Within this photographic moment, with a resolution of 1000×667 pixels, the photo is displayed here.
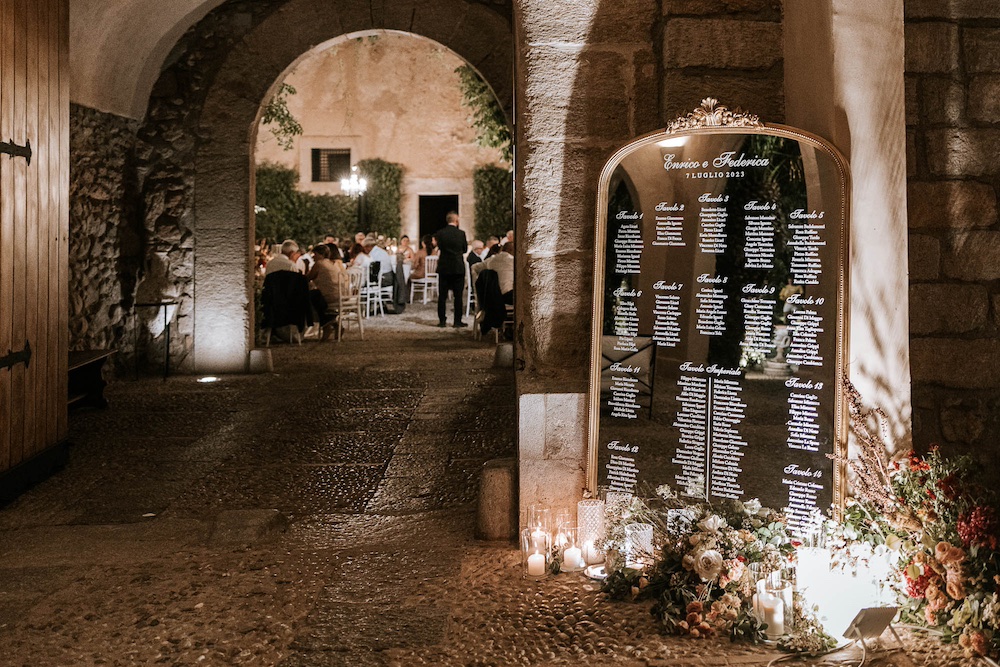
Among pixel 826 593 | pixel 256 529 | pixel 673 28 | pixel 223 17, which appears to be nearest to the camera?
pixel 826 593

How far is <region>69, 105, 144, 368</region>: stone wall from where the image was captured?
6809 millimetres

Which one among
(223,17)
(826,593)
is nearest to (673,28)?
(826,593)

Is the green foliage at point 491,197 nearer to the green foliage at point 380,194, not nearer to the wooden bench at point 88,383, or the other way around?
the green foliage at point 380,194

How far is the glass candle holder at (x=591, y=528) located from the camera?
302 centimetres

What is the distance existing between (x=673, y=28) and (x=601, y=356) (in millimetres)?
1235

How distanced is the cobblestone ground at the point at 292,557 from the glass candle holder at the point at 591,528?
13 centimetres

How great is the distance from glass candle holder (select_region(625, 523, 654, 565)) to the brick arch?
5.33 metres

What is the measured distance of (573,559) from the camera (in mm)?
3023

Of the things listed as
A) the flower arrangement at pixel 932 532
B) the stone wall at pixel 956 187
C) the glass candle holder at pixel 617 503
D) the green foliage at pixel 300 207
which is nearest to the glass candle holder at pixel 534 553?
the glass candle holder at pixel 617 503

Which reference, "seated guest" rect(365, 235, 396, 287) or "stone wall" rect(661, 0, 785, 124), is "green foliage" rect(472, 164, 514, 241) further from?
"stone wall" rect(661, 0, 785, 124)

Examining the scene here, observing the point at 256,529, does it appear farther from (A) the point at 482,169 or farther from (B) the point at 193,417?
(A) the point at 482,169

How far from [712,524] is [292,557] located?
1532mm

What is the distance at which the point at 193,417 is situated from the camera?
5.76 meters

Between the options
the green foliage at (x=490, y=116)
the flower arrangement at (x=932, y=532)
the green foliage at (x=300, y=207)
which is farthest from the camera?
the green foliage at (x=300, y=207)
